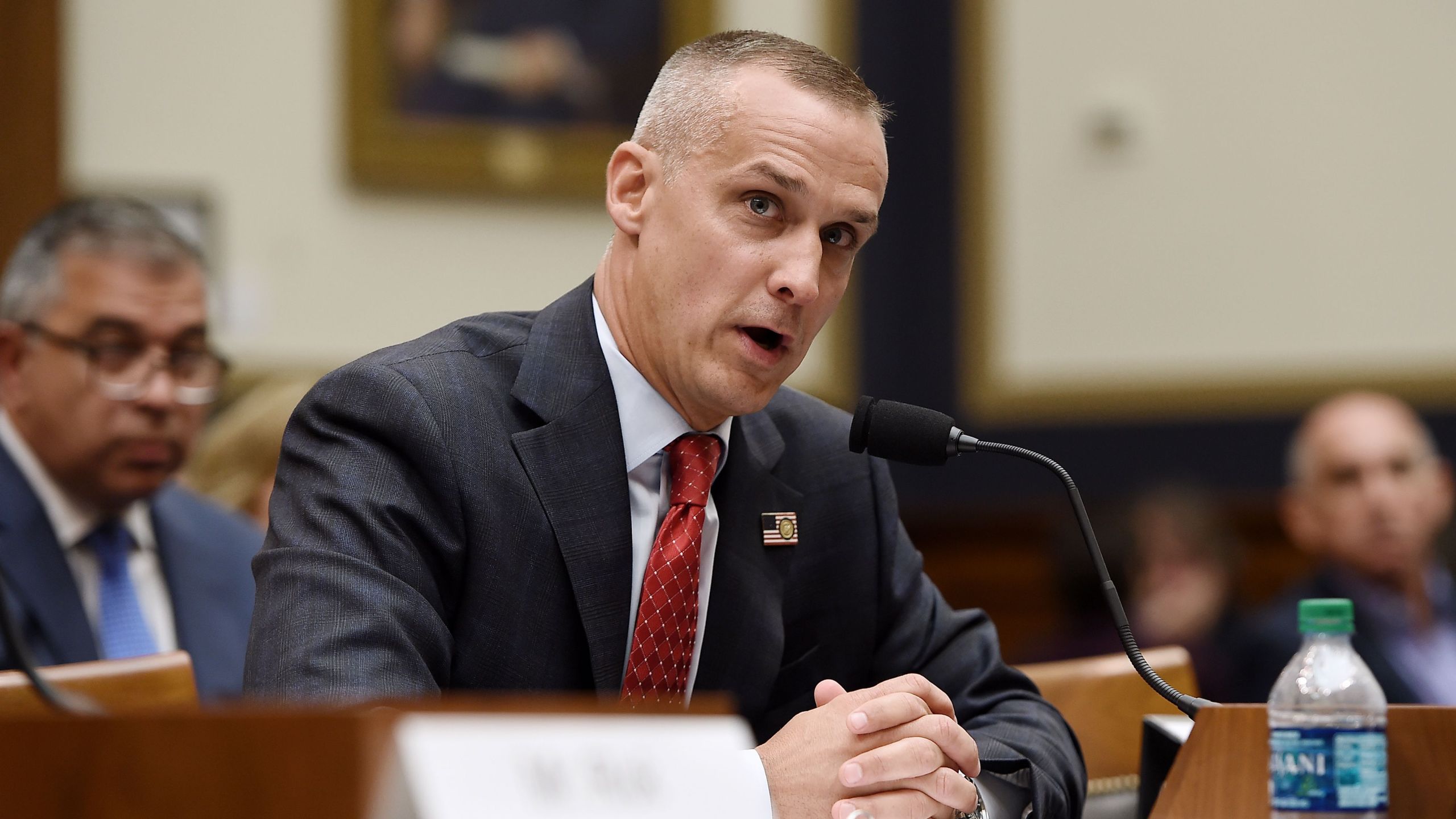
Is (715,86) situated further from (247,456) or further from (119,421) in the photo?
(247,456)

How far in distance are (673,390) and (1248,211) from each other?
4.20 m

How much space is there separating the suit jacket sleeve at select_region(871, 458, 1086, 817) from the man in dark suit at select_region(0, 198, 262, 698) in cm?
129

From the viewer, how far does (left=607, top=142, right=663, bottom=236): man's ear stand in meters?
1.95

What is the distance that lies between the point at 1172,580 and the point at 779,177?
331 centimetres

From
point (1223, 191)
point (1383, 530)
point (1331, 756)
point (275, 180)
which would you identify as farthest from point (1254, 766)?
point (1223, 191)

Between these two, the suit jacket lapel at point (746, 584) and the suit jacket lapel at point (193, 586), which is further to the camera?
the suit jacket lapel at point (193, 586)

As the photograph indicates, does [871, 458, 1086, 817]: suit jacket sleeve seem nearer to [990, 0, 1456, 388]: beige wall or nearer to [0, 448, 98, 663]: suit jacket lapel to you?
[0, 448, 98, 663]: suit jacket lapel

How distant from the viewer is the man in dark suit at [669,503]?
62.9 inches

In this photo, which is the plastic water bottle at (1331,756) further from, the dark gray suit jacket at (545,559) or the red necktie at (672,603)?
the red necktie at (672,603)

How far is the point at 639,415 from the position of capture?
76.2 inches

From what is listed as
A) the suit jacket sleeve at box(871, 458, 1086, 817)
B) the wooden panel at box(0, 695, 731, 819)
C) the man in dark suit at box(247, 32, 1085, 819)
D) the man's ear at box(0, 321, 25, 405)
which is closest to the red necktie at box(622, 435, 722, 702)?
the man in dark suit at box(247, 32, 1085, 819)

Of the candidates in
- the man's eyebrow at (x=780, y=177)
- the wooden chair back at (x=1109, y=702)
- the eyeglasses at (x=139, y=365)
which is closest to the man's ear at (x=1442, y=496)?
A: the wooden chair back at (x=1109, y=702)

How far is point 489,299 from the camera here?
521cm

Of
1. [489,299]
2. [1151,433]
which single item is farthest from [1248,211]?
[489,299]
